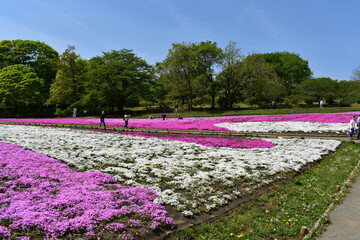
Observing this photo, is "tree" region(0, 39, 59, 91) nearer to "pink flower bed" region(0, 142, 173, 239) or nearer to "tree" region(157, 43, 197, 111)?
"tree" region(157, 43, 197, 111)

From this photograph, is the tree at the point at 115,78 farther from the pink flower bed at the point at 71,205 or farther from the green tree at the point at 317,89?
the pink flower bed at the point at 71,205

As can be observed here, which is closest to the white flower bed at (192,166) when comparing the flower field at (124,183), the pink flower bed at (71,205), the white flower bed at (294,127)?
the flower field at (124,183)

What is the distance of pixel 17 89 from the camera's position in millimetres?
54594

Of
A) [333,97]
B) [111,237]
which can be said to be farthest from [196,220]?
[333,97]

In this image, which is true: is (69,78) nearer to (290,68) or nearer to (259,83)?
(259,83)

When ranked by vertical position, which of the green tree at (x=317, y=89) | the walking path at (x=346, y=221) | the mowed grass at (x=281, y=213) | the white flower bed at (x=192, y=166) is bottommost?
Answer: the mowed grass at (x=281, y=213)

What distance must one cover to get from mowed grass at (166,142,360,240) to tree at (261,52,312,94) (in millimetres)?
80913

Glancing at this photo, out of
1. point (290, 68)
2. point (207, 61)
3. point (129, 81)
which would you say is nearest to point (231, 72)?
point (207, 61)

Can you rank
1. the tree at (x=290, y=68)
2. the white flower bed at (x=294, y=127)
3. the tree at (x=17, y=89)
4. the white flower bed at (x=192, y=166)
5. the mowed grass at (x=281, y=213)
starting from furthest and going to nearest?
the tree at (x=290, y=68)
the tree at (x=17, y=89)
the white flower bed at (x=294, y=127)
the white flower bed at (x=192, y=166)
the mowed grass at (x=281, y=213)

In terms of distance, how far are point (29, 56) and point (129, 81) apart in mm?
33345

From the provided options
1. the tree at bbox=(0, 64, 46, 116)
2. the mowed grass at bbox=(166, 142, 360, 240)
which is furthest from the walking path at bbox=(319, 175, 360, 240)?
the tree at bbox=(0, 64, 46, 116)

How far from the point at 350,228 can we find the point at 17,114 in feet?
228

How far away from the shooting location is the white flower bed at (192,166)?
9.10 metres

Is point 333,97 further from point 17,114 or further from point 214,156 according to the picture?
point 17,114
